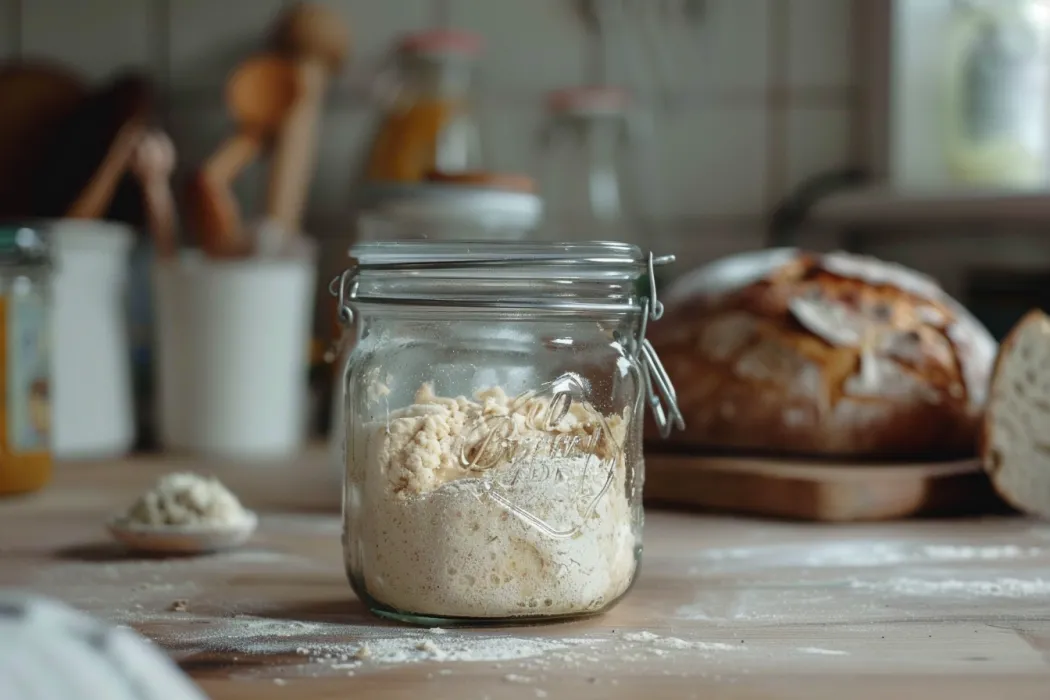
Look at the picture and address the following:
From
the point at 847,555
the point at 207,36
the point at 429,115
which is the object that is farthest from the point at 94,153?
the point at 847,555

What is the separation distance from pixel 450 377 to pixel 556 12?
3.67 feet

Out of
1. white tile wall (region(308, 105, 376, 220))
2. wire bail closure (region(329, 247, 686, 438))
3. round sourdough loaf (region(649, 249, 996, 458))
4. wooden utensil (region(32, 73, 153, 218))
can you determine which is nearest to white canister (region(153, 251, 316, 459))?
wooden utensil (region(32, 73, 153, 218))

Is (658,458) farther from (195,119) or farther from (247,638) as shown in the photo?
(195,119)

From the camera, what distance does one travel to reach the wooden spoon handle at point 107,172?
4.58 ft

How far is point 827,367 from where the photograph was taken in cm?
104

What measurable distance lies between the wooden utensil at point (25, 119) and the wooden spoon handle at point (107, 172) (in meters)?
0.15

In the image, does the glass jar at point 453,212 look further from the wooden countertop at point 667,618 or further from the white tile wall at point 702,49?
the white tile wall at point 702,49

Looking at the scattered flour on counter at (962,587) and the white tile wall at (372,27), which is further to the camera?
the white tile wall at (372,27)

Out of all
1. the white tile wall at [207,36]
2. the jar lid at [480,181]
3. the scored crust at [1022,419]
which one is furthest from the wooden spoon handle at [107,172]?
the scored crust at [1022,419]

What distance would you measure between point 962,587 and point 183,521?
0.53 meters

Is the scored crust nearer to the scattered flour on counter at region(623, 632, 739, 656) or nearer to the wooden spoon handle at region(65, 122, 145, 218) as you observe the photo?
the scattered flour on counter at region(623, 632, 739, 656)

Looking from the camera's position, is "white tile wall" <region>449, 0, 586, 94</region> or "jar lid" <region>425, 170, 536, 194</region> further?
"white tile wall" <region>449, 0, 586, 94</region>

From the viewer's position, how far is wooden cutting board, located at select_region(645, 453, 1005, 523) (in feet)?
3.08

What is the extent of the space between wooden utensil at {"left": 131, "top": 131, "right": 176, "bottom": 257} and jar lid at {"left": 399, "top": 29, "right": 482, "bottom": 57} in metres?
0.35
